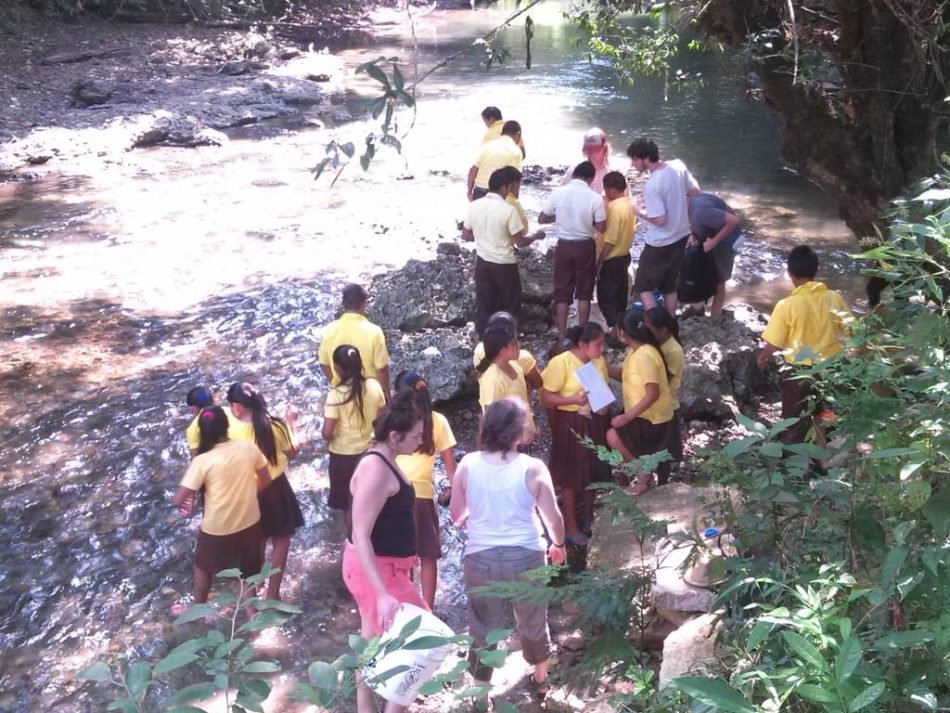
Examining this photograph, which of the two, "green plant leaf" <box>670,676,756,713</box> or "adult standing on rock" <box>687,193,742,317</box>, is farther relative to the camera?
"adult standing on rock" <box>687,193,742,317</box>

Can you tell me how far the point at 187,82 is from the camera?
68.4 feet

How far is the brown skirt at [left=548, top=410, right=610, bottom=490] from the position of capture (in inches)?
218

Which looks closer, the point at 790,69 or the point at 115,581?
the point at 115,581

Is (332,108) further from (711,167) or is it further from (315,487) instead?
(315,487)

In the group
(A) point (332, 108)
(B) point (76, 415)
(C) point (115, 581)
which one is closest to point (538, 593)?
(C) point (115, 581)

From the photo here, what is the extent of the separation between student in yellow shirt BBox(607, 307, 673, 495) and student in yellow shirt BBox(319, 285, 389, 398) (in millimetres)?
1410

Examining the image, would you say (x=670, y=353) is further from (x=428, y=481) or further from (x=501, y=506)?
(x=501, y=506)

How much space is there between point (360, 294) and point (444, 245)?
10.5 feet

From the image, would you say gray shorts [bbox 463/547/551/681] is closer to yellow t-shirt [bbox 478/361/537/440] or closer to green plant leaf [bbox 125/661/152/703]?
yellow t-shirt [bbox 478/361/537/440]

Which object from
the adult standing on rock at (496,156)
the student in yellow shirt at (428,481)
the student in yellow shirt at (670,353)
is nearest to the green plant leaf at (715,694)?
the student in yellow shirt at (428,481)

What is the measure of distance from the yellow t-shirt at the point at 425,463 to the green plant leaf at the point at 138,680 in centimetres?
279

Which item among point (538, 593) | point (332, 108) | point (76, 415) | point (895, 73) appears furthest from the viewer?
point (332, 108)

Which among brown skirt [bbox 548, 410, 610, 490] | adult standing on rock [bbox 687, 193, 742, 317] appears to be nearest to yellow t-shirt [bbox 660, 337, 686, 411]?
brown skirt [bbox 548, 410, 610, 490]

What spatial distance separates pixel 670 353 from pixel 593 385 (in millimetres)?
550
